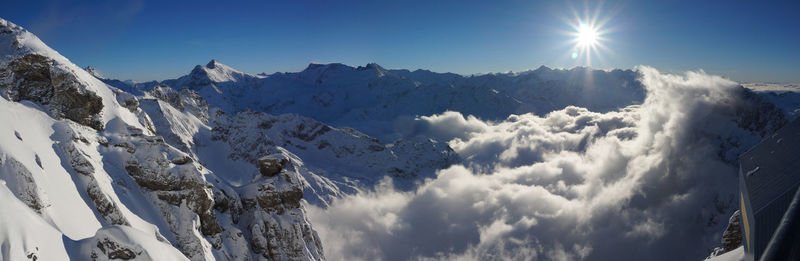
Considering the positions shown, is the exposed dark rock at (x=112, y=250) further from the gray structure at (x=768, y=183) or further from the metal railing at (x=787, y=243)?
the gray structure at (x=768, y=183)

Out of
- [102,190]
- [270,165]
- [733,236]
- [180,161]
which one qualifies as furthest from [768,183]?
[270,165]

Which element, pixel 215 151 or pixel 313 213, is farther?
pixel 313 213

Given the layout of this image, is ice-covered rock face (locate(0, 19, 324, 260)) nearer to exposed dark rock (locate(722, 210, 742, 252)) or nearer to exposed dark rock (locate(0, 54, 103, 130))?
exposed dark rock (locate(0, 54, 103, 130))

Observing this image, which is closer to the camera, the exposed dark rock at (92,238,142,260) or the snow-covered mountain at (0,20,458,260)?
the exposed dark rock at (92,238,142,260)

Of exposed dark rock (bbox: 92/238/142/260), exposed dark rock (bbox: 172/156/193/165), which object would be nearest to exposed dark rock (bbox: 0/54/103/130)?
exposed dark rock (bbox: 172/156/193/165)

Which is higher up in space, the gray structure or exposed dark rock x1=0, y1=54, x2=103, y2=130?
exposed dark rock x1=0, y1=54, x2=103, y2=130

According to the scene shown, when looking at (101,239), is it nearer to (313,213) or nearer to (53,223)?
(53,223)

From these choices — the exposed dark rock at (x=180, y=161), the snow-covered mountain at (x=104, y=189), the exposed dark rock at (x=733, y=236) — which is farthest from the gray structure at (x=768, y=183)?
the exposed dark rock at (x=180, y=161)

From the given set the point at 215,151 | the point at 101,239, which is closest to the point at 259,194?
the point at 101,239
